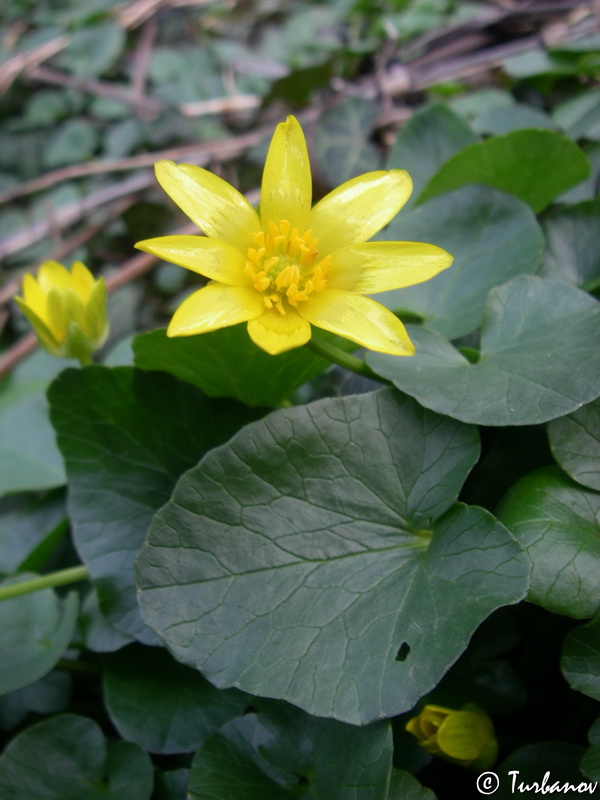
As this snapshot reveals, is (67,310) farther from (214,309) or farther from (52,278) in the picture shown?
(214,309)

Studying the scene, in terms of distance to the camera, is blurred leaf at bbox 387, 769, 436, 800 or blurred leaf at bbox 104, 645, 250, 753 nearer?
blurred leaf at bbox 387, 769, 436, 800

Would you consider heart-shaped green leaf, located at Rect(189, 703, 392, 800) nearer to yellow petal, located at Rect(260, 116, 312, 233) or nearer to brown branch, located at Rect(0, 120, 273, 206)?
yellow petal, located at Rect(260, 116, 312, 233)

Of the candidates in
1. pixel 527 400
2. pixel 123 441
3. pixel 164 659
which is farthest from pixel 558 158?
pixel 164 659

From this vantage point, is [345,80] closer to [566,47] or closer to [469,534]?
[566,47]

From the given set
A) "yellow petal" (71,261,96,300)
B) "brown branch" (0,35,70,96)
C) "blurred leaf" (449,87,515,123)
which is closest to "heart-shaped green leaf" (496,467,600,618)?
"yellow petal" (71,261,96,300)

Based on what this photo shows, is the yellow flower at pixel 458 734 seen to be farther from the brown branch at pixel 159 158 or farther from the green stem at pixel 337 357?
the brown branch at pixel 159 158

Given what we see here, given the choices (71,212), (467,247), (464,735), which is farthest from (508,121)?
(71,212)

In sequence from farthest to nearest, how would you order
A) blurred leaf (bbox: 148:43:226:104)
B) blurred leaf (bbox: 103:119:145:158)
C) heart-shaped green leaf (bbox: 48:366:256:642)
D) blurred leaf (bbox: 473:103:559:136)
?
blurred leaf (bbox: 148:43:226:104) < blurred leaf (bbox: 103:119:145:158) < blurred leaf (bbox: 473:103:559:136) < heart-shaped green leaf (bbox: 48:366:256:642)
